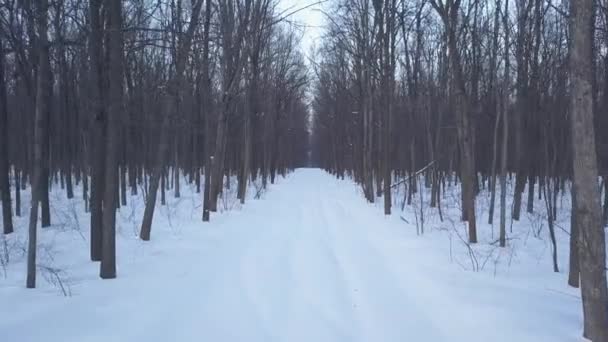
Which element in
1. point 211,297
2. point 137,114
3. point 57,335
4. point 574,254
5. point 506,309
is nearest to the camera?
point 57,335

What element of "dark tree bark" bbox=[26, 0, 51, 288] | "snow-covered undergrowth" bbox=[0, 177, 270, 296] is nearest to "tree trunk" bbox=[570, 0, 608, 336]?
"snow-covered undergrowth" bbox=[0, 177, 270, 296]

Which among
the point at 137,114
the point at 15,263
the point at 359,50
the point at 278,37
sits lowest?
the point at 15,263

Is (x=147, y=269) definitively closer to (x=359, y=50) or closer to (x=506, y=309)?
(x=506, y=309)

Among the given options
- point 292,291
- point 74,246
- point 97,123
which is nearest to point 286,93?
point 74,246

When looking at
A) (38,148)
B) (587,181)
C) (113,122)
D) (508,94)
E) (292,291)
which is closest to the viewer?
(587,181)

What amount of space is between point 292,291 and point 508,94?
9315 mm

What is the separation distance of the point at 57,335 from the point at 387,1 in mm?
15019

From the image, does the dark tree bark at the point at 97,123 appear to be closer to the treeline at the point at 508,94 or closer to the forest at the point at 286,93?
the forest at the point at 286,93

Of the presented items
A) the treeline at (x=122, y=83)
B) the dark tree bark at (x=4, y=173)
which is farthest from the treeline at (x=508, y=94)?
the dark tree bark at (x=4, y=173)

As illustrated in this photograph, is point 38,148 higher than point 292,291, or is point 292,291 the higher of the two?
point 38,148

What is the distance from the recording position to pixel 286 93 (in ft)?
116

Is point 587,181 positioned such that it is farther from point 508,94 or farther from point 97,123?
point 508,94

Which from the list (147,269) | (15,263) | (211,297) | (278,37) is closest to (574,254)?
(211,297)

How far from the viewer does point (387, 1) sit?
16.8 m
